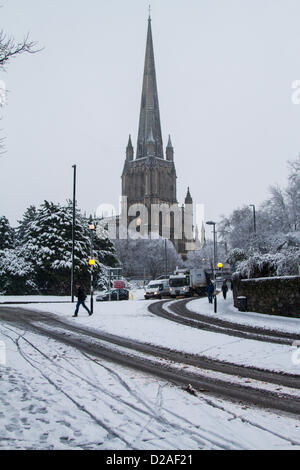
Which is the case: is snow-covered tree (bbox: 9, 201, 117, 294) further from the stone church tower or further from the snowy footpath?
the stone church tower

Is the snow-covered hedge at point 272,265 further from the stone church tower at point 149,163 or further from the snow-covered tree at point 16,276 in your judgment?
the stone church tower at point 149,163

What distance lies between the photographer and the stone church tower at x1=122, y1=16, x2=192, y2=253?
13712 centimetres

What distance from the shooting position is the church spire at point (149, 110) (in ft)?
446

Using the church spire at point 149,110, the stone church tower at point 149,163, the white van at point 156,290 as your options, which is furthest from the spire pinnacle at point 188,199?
the white van at point 156,290

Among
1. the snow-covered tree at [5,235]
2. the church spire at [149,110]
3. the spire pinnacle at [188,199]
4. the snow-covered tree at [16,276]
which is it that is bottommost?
the snow-covered tree at [16,276]

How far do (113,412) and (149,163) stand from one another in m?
135

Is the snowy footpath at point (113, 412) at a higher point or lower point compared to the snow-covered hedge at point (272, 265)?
lower

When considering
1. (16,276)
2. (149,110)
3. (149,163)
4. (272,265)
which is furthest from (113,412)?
(149,110)

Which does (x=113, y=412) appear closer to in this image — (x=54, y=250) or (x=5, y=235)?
(x=54, y=250)

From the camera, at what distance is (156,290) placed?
145 feet

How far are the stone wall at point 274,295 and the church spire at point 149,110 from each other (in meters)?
120
